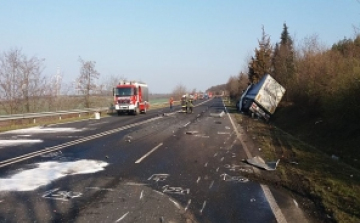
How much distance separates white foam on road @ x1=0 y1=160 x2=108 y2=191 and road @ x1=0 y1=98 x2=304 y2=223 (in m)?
0.02

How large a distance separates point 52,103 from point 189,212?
114 feet

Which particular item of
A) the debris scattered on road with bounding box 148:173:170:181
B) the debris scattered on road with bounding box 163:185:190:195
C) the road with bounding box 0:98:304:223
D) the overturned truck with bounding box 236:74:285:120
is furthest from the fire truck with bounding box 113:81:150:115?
the debris scattered on road with bounding box 163:185:190:195

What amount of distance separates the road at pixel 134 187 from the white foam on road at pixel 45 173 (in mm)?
20

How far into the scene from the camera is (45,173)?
29.7 ft

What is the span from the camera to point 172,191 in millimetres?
7324

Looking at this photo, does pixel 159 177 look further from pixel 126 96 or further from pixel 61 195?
pixel 126 96

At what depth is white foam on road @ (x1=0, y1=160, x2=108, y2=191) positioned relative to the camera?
776cm

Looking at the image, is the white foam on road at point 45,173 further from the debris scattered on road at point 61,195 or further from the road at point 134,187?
the debris scattered on road at point 61,195

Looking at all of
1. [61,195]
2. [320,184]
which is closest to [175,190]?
[61,195]

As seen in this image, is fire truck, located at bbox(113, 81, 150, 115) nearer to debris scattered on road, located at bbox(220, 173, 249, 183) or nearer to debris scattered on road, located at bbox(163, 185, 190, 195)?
debris scattered on road, located at bbox(220, 173, 249, 183)

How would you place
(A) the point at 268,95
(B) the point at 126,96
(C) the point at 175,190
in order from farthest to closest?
(B) the point at 126,96 → (A) the point at 268,95 → (C) the point at 175,190

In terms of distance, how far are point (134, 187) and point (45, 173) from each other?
2.78 m

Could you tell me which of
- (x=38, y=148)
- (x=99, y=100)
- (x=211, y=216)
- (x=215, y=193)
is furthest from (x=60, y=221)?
(x=99, y=100)

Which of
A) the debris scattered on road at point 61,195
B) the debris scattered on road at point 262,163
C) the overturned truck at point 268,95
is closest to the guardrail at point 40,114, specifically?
the overturned truck at point 268,95
